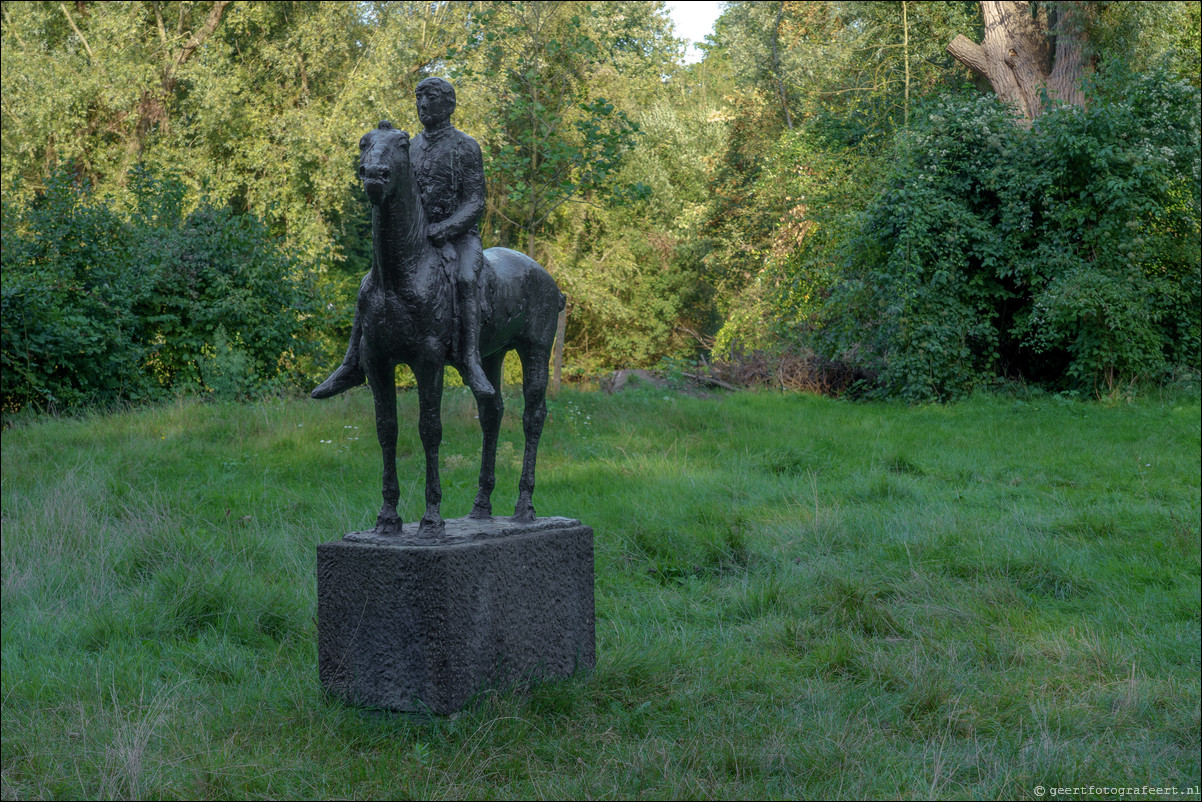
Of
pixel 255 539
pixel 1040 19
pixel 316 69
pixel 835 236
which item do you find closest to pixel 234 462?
pixel 255 539

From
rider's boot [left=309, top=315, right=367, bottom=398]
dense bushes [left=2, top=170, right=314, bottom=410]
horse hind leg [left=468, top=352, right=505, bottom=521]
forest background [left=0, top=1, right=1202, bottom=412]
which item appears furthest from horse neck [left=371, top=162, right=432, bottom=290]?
dense bushes [left=2, top=170, right=314, bottom=410]

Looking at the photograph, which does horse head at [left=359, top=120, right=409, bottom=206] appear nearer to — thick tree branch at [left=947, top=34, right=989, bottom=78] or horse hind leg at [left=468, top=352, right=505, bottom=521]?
horse hind leg at [left=468, top=352, right=505, bottom=521]

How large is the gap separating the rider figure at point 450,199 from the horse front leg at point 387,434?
133 mm

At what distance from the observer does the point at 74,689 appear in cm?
455

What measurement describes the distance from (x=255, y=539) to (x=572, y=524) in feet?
10.0

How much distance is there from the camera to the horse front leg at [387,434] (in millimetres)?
4316

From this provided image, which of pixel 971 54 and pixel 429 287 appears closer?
pixel 429 287

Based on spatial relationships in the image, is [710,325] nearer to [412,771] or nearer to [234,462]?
[234,462]

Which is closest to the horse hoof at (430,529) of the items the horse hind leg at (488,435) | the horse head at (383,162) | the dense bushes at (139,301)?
the horse hind leg at (488,435)

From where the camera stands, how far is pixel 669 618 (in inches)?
229

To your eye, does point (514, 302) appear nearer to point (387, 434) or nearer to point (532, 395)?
point (532, 395)

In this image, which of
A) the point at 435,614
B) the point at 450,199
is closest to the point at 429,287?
the point at 450,199

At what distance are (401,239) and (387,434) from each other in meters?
0.92

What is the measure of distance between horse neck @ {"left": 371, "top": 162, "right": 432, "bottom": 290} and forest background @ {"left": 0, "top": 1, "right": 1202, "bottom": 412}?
7.09 meters
